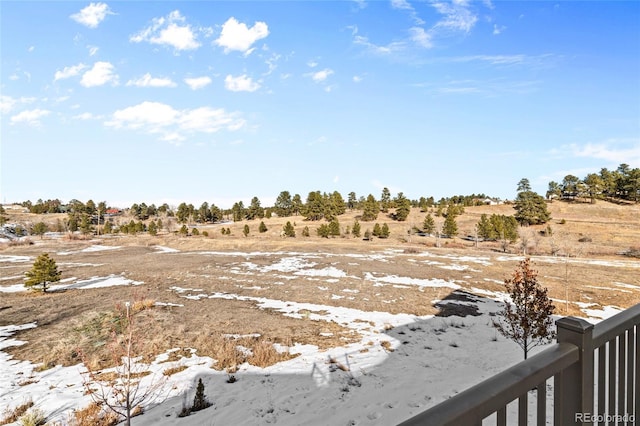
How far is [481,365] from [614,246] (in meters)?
51.4

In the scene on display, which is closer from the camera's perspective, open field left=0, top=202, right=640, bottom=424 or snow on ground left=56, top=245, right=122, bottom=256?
open field left=0, top=202, right=640, bottom=424

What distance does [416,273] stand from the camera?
88.8 ft

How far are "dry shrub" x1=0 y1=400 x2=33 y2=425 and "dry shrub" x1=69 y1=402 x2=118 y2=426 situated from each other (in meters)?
1.22

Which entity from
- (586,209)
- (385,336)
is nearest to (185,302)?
(385,336)

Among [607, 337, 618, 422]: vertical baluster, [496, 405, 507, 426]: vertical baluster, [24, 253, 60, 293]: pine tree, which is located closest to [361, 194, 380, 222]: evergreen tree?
[24, 253, 60, 293]: pine tree

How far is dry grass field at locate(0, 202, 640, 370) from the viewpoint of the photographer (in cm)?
1252

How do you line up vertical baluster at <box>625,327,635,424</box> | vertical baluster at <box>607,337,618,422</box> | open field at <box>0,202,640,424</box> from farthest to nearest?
open field at <box>0,202,640,424</box>, vertical baluster at <box>625,327,635,424</box>, vertical baluster at <box>607,337,618,422</box>

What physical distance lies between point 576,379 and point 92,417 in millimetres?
9327

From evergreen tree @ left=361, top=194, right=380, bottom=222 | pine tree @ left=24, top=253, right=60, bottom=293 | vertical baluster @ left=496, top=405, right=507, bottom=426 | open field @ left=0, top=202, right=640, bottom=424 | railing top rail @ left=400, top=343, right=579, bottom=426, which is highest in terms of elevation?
evergreen tree @ left=361, top=194, right=380, bottom=222

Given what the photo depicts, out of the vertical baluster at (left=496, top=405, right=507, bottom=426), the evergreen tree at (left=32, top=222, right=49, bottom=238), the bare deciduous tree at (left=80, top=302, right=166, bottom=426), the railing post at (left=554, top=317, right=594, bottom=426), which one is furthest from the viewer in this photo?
the evergreen tree at (left=32, top=222, right=49, bottom=238)

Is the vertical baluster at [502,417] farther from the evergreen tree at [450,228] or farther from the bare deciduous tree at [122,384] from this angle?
the evergreen tree at [450,228]

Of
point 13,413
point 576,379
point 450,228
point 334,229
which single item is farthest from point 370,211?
point 576,379

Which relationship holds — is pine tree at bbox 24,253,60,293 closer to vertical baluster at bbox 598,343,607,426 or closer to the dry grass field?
the dry grass field

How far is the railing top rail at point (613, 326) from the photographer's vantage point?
1988 millimetres
